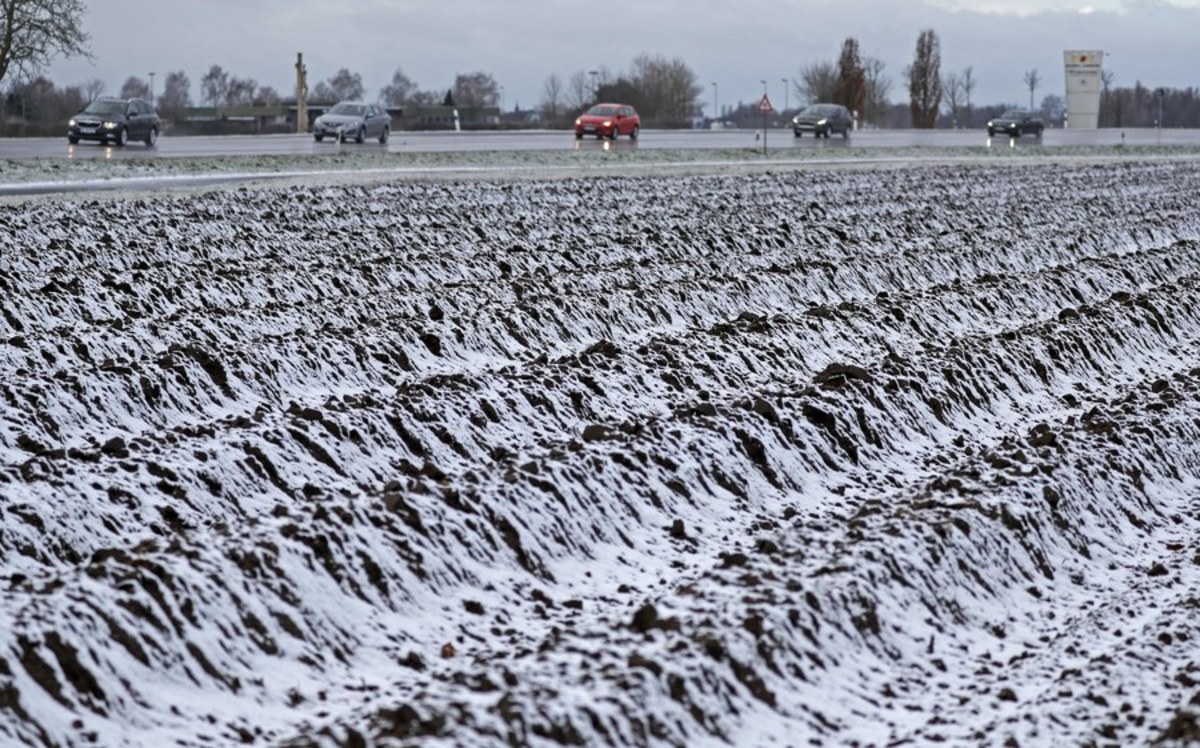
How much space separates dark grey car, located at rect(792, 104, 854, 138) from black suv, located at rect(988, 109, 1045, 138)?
6.37 meters

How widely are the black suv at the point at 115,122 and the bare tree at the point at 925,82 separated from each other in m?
64.7

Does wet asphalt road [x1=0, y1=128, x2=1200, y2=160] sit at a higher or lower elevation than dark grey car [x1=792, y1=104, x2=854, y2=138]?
lower

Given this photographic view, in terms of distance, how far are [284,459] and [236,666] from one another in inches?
117

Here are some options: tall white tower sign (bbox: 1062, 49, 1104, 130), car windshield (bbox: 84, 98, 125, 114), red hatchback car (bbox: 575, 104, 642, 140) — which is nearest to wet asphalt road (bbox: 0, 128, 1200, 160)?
red hatchback car (bbox: 575, 104, 642, 140)

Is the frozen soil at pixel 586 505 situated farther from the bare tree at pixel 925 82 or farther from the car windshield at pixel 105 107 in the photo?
the bare tree at pixel 925 82

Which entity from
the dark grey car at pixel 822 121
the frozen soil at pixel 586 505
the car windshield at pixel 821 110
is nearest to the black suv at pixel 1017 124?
the dark grey car at pixel 822 121

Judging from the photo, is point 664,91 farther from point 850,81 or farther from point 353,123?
point 353,123

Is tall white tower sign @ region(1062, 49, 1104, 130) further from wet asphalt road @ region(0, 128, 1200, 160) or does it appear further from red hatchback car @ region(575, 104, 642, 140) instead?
red hatchback car @ region(575, 104, 642, 140)

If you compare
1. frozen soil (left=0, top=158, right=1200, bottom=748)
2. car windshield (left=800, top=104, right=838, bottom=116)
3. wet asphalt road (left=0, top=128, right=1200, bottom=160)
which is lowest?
frozen soil (left=0, top=158, right=1200, bottom=748)

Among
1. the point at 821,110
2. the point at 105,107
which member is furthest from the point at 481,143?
the point at 821,110

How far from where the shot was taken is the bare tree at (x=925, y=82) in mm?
100875

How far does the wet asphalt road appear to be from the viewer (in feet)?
123

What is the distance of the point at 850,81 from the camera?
287 ft

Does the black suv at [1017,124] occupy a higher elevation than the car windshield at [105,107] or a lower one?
lower
